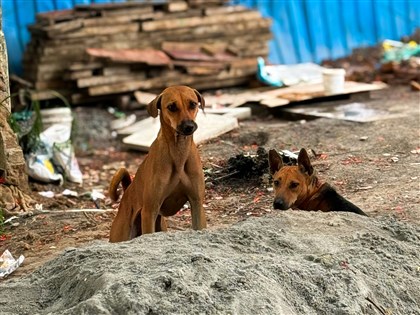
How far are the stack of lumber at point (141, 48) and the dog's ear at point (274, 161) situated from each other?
663 centimetres

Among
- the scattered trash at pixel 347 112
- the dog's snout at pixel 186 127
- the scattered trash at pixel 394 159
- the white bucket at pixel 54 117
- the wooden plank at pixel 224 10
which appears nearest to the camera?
the dog's snout at pixel 186 127

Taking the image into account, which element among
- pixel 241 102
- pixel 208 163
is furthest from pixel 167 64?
pixel 208 163

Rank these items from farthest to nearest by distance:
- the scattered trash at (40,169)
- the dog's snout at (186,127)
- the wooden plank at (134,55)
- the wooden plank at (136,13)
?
the wooden plank at (136,13) → the wooden plank at (134,55) → the scattered trash at (40,169) → the dog's snout at (186,127)

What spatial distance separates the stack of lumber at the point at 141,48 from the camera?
13602 mm

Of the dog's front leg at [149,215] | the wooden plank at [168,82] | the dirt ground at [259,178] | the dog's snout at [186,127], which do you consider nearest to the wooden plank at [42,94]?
the wooden plank at [168,82]

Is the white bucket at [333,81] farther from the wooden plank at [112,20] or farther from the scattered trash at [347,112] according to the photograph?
the wooden plank at [112,20]

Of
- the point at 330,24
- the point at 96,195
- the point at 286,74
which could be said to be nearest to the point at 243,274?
the point at 96,195

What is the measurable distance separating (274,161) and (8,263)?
91.7 inches

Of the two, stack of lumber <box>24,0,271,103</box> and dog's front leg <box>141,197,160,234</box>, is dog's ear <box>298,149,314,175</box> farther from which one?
stack of lumber <box>24,0,271,103</box>

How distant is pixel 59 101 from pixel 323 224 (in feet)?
27.2

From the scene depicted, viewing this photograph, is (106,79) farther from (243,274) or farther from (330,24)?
(243,274)

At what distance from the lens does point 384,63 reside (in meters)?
16.0

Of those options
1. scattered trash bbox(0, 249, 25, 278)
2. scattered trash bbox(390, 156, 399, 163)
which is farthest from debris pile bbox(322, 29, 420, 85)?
scattered trash bbox(0, 249, 25, 278)

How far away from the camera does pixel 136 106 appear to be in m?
14.0
